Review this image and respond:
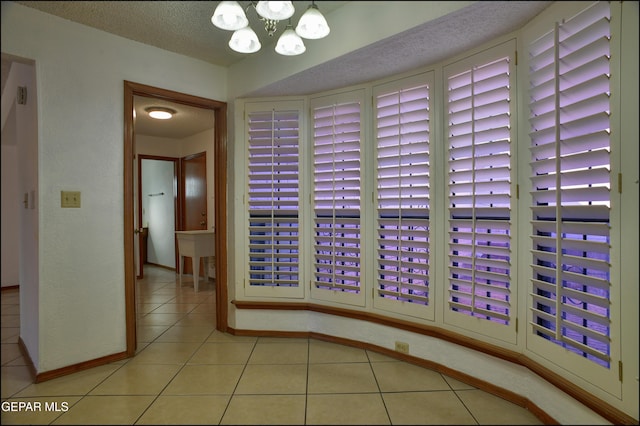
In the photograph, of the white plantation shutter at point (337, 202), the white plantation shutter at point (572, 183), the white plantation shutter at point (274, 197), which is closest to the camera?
the white plantation shutter at point (572, 183)

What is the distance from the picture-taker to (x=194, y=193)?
519 centimetres

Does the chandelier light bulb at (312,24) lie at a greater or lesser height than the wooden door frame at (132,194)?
greater

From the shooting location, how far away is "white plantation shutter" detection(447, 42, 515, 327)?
177 cm

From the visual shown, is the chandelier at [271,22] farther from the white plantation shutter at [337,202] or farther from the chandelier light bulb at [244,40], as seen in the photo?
the white plantation shutter at [337,202]

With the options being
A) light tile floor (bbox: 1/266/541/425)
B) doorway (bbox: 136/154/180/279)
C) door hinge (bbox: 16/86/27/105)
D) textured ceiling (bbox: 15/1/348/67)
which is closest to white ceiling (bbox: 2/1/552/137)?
textured ceiling (bbox: 15/1/348/67)

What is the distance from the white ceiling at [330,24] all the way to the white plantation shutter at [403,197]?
0.77 feet

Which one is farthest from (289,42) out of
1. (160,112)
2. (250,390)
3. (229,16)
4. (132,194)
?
(160,112)

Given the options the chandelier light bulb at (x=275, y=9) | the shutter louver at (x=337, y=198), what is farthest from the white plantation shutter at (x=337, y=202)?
the chandelier light bulb at (x=275, y=9)

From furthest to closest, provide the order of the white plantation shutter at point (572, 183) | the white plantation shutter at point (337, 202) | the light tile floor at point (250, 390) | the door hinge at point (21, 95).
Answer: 1. the white plantation shutter at point (337, 202)
2. the door hinge at point (21, 95)
3. the light tile floor at point (250, 390)
4. the white plantation shutter at point (572, 183)

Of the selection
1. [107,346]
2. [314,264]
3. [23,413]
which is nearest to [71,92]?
[107,346]

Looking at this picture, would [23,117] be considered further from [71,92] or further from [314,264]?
[314,264]

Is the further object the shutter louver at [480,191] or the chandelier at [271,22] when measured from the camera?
the shutter louver at [480,191]

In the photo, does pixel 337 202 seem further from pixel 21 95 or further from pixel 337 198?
pixel 21 95

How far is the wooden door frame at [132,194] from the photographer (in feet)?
7.60
